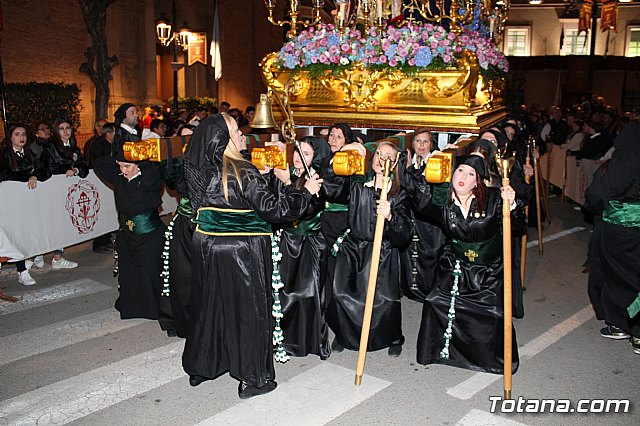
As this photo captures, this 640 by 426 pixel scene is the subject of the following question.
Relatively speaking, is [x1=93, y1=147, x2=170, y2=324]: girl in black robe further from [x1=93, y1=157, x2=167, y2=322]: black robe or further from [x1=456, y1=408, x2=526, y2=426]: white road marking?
[x1=456, y1=408, x2=526, y2=426]: white road marking

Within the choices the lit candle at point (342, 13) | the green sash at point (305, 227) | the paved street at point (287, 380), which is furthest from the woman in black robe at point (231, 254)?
the lit candle at point (342, 13)

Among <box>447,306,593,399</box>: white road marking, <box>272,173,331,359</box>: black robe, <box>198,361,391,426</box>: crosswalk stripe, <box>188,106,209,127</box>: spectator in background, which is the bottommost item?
<box>198,361,391,426</box>: crosswalk stripe

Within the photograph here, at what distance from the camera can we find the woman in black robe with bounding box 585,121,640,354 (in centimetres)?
528

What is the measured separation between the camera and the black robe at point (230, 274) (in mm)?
4207

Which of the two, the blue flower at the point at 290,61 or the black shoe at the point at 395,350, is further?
the blue flower at the point at 290,61

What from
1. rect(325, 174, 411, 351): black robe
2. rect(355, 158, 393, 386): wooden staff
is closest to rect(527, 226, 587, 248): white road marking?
rect(325, 174, 411, 351): black robe

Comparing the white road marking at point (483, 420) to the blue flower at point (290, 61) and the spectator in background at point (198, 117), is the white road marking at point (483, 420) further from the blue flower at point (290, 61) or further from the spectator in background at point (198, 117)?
the spectator in background at point (198, 117)

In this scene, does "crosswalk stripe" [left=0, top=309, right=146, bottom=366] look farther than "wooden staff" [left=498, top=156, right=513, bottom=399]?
Yes

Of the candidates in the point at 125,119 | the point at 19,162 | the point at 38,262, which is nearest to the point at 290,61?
the point at 125,119

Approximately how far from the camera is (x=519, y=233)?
5086mm

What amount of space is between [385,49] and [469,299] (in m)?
2.89

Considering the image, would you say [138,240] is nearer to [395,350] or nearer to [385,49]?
[395,350]

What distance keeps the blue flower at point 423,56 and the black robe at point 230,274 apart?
104 inches

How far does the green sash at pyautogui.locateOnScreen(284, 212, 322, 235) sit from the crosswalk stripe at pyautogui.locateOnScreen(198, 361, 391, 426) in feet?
3.65
